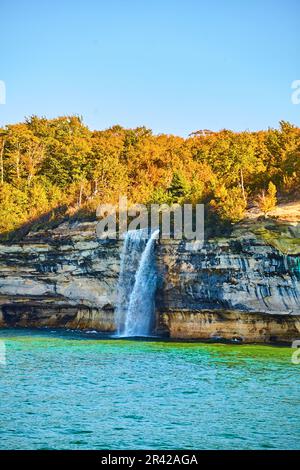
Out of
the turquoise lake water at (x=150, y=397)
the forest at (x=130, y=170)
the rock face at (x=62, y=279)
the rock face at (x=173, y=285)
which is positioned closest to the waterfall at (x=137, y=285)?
the rock face at (x=173, y=285)

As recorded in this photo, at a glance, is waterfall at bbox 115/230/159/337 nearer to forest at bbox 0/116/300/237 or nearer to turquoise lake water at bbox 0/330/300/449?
forest at bbox 0/116/300/237

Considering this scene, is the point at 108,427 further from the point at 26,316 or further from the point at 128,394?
the point at 26,316

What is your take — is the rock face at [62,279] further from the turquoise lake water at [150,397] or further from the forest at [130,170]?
the turquoise lake water at [150,397]

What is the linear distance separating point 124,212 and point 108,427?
77.7 ft

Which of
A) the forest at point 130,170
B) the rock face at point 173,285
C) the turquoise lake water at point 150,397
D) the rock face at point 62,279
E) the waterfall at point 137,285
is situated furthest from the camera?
the forest at point 130,170

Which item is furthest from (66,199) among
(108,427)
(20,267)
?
(108,427)

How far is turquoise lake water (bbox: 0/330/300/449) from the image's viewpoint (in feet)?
54.6

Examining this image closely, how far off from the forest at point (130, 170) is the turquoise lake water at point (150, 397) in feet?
31.7

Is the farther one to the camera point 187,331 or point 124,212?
point 124,212

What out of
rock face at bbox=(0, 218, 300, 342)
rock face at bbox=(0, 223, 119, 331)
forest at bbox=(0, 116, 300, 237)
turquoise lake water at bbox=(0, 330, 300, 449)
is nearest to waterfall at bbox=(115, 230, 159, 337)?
rock face at bbox=(0, 218, 300, 342)

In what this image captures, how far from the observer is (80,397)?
20844mm

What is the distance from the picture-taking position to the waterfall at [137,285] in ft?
120

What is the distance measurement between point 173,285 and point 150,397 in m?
15.0

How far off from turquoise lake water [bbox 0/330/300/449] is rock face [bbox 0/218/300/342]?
237 cm
